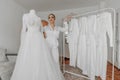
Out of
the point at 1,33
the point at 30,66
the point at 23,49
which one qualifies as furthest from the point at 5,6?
the point at 30,66

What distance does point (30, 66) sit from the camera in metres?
2.43

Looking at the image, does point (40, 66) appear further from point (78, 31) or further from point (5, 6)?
point (5, 6)

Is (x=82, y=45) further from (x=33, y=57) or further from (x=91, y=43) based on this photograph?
(x=33, y=57)

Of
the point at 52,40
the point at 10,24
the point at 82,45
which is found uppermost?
the point at 10,24

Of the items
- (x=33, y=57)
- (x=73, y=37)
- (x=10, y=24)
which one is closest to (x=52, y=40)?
(x=73, y=37)

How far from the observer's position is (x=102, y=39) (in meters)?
2.70

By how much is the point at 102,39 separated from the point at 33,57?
1.26 m

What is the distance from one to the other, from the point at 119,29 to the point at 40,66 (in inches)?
112

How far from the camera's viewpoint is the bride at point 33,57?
2414mm

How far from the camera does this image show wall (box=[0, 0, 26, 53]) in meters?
3.97

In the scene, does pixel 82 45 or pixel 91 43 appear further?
pixel 82 45

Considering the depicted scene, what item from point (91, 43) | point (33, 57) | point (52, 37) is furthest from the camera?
point (52, 37)

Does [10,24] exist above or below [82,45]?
above

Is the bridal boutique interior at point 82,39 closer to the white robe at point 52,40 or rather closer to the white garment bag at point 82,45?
the white garment bag at point 82,45
